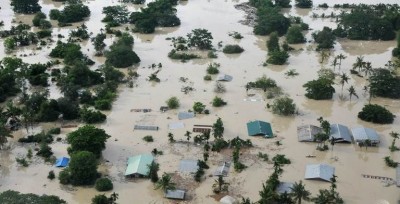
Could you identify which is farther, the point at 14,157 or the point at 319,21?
the point at 319,21

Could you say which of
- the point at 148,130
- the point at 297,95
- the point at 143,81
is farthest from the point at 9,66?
the point at 297,95

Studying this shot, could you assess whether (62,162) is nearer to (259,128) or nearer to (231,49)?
(259,128)

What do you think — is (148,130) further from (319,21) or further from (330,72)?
(319,21)

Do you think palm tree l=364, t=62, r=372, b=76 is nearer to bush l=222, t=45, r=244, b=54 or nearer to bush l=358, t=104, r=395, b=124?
bush l=358, t=104, r=395, b=124

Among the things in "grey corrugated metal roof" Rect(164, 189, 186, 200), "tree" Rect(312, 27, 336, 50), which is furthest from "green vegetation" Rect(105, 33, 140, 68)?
"grey corrugated metal roof" Rect(164, 189, 186, 200)

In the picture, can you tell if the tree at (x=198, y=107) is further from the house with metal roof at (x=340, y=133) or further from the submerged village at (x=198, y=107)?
the house with metal roof at (x=340, y=133)

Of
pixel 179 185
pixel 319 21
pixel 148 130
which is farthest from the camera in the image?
pixel 319 21

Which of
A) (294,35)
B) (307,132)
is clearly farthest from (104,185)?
(294,35)
